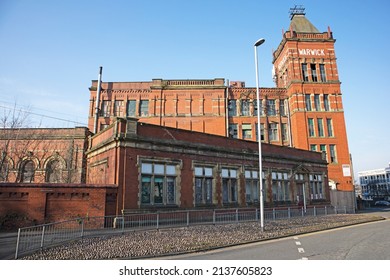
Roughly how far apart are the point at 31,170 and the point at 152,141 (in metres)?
22.9

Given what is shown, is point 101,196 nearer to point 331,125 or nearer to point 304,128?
point 304,128

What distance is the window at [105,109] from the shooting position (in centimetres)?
4268

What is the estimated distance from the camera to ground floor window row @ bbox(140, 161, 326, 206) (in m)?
18.1

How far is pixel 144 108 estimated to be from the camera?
1699 inches

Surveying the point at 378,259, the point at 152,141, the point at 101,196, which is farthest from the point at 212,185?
the point at 378,259

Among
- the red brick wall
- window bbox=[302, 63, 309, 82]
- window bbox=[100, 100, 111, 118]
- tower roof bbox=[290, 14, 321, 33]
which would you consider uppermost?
tower roof bbox=[290, 14, 321, 33]

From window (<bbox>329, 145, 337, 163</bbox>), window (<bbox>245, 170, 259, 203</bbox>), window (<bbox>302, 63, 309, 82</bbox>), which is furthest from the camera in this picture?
window (<bbox>302, 63, 309, 82</bbox>)

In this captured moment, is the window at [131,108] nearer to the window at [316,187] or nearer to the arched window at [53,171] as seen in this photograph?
the arched window at [53,171]

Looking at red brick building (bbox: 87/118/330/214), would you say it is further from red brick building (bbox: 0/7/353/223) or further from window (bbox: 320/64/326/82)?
window (bbox: 320/64/326/82)

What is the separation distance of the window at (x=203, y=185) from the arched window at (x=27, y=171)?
2313cm

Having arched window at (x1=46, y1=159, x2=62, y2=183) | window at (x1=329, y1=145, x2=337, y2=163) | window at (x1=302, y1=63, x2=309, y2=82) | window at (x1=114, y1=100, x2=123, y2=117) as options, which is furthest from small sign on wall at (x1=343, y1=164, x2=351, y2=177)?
arched window at (x1=46, y1=159, x2=62, y2=183)

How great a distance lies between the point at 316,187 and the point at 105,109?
33.0 metres

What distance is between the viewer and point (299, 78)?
145 ft

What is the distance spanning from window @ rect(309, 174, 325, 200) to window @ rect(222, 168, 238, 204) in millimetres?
12091
